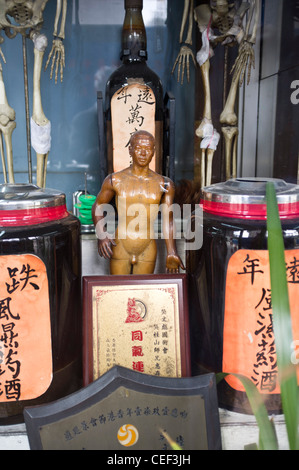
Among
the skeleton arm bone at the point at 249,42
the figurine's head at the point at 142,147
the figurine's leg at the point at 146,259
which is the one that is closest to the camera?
the figurine's head at the point at 142,147

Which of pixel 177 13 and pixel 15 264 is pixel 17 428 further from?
pixel 177 13

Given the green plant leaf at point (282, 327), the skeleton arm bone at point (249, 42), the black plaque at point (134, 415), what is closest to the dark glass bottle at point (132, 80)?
the skeleton arm bone at point (249, 42)

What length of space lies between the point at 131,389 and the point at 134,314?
17 cm

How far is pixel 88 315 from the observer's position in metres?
0.72

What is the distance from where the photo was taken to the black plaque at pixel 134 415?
55 centimetres

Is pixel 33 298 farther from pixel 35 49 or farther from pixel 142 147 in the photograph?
pixel 35 49

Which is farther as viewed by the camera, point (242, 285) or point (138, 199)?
point (138, 199)

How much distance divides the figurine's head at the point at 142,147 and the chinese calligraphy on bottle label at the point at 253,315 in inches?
12.2

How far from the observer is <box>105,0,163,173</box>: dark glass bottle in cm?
142

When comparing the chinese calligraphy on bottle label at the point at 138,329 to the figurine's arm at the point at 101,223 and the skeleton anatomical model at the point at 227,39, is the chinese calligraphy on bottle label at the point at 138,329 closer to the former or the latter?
the figurine's arm at the point at 101,223

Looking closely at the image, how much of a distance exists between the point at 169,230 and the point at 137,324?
24cm

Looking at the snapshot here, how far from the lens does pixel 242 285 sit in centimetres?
67

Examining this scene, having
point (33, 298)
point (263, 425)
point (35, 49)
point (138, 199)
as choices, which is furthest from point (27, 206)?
point (35, 49)
